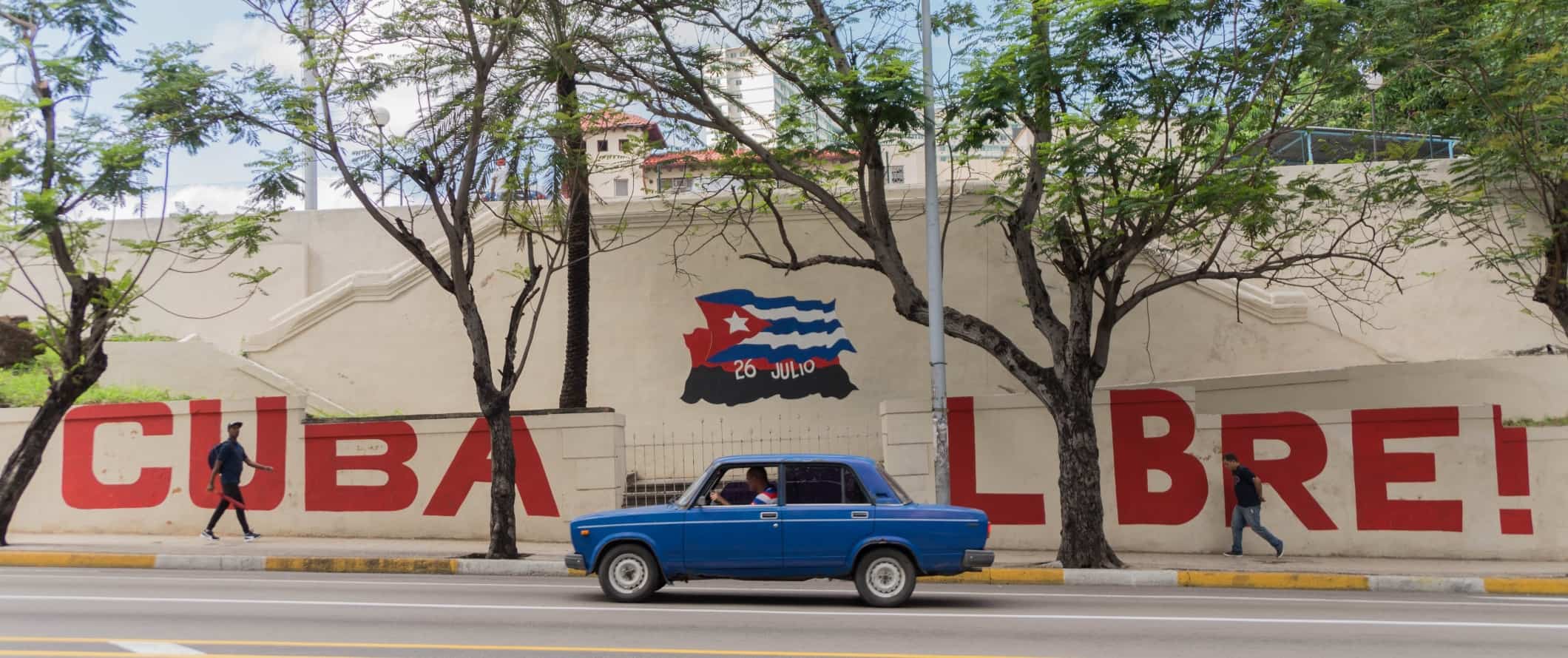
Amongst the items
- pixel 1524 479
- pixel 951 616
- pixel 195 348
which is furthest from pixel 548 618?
pixel 195 348

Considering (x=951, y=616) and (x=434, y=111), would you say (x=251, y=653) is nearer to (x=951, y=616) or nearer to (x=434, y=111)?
(x=951, y=616)

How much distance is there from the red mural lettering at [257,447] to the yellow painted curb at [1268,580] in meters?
13.1

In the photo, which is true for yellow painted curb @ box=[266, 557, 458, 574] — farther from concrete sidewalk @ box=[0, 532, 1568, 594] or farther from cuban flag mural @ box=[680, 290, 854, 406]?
cuban flag mural @ box=[680, 290, 854, 406]

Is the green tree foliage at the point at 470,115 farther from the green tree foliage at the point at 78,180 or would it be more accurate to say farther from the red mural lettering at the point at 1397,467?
the red mural lettering at the point at 1397,467

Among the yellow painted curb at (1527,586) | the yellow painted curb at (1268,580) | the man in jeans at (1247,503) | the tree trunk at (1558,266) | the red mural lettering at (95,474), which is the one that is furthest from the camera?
the red mural lettering at (95,474)

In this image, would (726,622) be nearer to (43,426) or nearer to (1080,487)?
(1080,487)

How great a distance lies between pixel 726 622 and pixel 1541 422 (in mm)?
13997

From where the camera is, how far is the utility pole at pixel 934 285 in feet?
49.4

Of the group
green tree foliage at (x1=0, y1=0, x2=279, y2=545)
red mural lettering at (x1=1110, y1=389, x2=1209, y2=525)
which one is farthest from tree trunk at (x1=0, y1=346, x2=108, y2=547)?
red mural lettering at (x1=1110, y1=389, x2=1209, y2=525)

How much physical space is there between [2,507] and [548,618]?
1128 centimetres

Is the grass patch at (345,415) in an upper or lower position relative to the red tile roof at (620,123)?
lower

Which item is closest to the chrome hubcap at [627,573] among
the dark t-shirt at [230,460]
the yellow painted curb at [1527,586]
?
the dark t-shirt at [230,460]

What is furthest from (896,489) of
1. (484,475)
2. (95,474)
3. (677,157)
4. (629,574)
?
(95,474)

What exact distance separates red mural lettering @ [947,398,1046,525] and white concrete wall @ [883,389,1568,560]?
0.07ft
